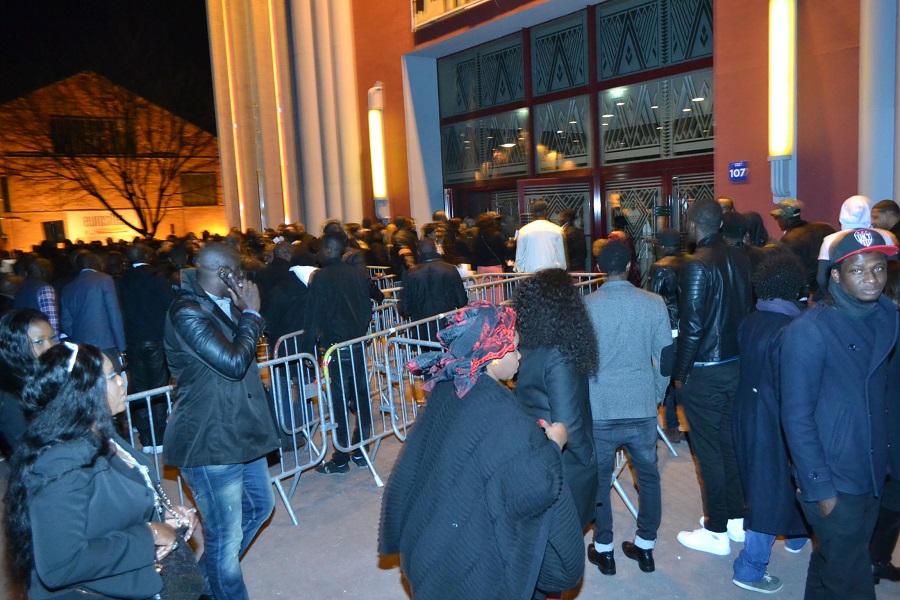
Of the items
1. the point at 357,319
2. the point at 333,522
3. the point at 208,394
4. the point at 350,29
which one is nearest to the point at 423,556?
the point at 208,394

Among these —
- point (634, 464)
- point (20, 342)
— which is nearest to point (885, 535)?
point (634, 464)

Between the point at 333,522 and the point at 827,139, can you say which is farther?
the point at 827,139

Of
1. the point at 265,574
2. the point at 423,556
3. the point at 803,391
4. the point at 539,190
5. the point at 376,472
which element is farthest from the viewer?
the point at 539,190

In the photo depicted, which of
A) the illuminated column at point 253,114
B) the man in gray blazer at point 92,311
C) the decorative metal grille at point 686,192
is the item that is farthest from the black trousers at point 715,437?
the illuminated column at point 253,114

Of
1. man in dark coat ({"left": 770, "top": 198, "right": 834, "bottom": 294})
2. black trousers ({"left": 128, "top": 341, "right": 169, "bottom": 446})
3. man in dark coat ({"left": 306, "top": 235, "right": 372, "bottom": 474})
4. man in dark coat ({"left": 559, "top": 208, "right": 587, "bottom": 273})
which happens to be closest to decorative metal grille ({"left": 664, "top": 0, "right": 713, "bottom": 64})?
man in dark coat ({"left": 559, "top": 208, "right": 587, "bottom": 273})

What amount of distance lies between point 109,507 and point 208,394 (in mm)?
1294

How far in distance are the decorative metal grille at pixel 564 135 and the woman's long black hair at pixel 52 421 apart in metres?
12.7

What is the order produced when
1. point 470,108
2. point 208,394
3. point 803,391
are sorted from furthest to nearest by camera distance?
point 470,108 → point 208,394 → point 803,391

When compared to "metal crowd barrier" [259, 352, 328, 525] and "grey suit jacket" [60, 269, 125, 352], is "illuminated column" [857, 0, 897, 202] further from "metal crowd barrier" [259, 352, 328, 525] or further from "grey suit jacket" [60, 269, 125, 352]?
"grey suit jacket" [60, 269, 125, 352]

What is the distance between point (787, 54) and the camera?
9234 millimetres

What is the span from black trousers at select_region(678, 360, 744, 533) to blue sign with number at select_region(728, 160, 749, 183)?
21.0ft

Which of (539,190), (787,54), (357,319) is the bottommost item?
(357,319)

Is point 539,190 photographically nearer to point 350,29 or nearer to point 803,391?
point 350,29

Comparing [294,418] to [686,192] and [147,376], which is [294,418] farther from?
[686,192]
